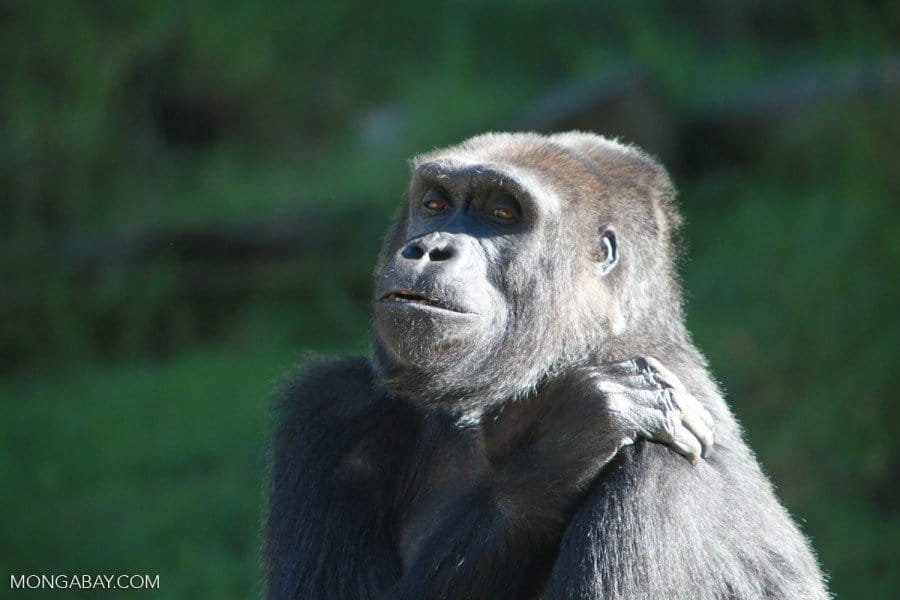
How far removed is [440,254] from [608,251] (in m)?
0.61

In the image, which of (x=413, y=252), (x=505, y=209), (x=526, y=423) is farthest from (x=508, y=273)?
(x=526, y=423)

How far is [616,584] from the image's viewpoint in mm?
3252

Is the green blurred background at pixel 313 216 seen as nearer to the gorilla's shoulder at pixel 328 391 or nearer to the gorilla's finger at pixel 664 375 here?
the gorilla's shoulder at pixel 328 391

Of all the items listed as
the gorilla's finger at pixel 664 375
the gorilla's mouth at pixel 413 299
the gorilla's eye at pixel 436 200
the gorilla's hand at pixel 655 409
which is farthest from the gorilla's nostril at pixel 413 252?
the gorilla's finger at pixel 664 375

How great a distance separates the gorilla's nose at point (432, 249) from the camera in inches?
138

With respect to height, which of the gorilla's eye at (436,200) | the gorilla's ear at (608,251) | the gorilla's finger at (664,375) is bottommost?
the gorilla's finger at (664,375)

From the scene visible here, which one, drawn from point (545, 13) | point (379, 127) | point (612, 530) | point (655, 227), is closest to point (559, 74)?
point (545, 13)

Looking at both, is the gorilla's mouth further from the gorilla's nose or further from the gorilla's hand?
the gorilla's hand

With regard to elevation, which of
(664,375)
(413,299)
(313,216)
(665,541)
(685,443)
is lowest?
(313,216)

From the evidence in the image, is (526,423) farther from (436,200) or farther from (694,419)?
(436,200)

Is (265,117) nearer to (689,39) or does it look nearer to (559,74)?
(559,74)

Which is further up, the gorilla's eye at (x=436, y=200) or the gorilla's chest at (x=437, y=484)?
the gorilla's eye at (x=436, y=200)

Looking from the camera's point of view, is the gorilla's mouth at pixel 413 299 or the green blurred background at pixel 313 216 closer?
the gorilla's mouth at pixel 413 299

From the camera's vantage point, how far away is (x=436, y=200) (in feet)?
12.5
